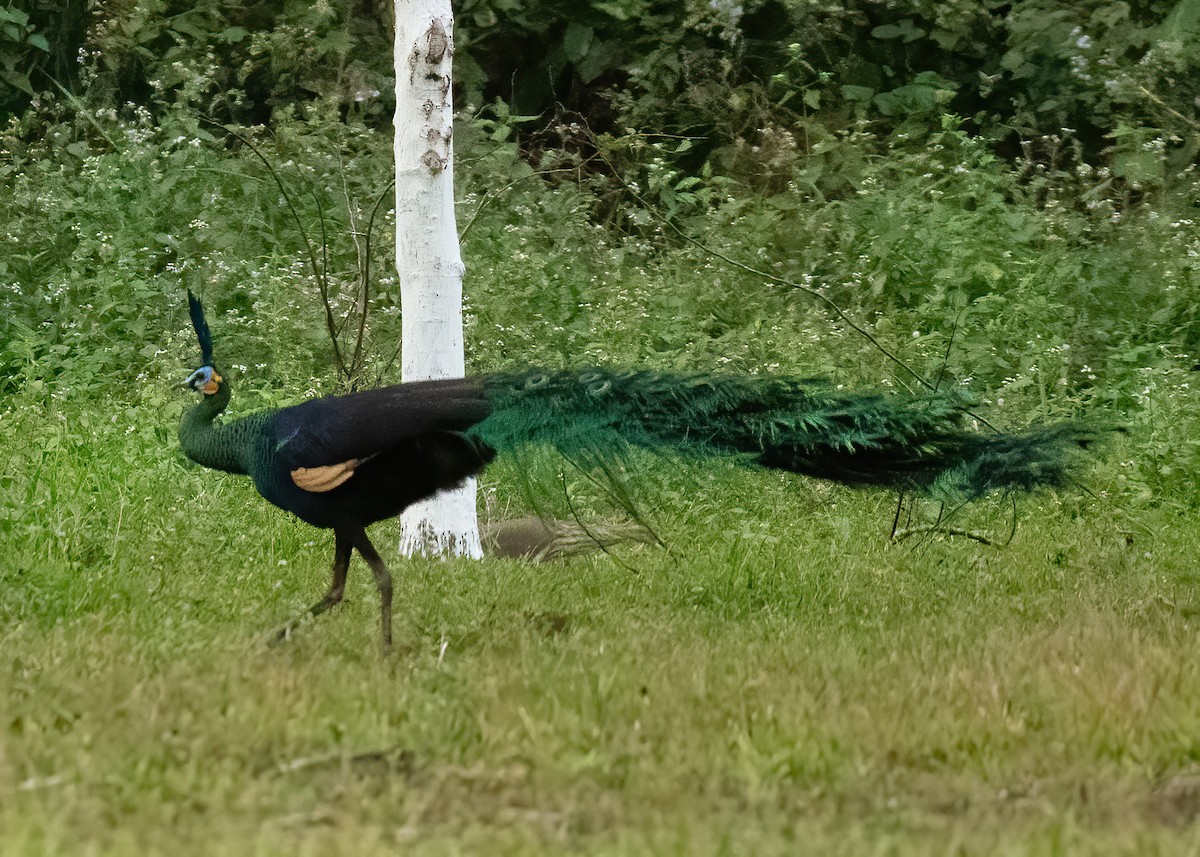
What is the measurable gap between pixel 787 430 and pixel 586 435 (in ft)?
2.48

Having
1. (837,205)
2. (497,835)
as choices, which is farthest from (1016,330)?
(497,835)

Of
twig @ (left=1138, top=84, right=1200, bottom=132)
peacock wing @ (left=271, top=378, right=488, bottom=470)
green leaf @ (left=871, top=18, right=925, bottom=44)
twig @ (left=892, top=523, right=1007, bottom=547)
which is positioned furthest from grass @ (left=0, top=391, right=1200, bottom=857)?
green leaf @ (left=871, top=18, right=925, bottom=44)

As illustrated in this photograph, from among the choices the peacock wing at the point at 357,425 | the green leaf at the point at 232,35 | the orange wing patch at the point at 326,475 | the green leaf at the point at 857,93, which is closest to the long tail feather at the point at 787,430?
the peacock wing at the point at 357,425

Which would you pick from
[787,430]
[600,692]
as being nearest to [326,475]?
[600,692]

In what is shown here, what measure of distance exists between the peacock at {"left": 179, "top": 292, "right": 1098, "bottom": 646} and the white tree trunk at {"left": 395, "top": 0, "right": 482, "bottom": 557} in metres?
1.53

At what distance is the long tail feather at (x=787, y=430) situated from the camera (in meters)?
5.51

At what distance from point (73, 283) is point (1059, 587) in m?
6.90

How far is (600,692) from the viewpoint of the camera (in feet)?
14.8

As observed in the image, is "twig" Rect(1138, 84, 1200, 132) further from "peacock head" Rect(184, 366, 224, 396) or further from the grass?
"peacock head" Rect(184, 366, 224, 396)

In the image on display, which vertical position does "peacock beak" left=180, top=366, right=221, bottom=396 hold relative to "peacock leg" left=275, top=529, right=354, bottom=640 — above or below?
above

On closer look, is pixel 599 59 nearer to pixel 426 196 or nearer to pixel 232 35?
pixel 232 35

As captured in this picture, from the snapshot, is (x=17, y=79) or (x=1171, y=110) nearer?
(x=1171, y=110)

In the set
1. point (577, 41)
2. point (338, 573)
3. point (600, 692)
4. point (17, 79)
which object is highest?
point (577, 41)

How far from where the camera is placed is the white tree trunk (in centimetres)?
700
